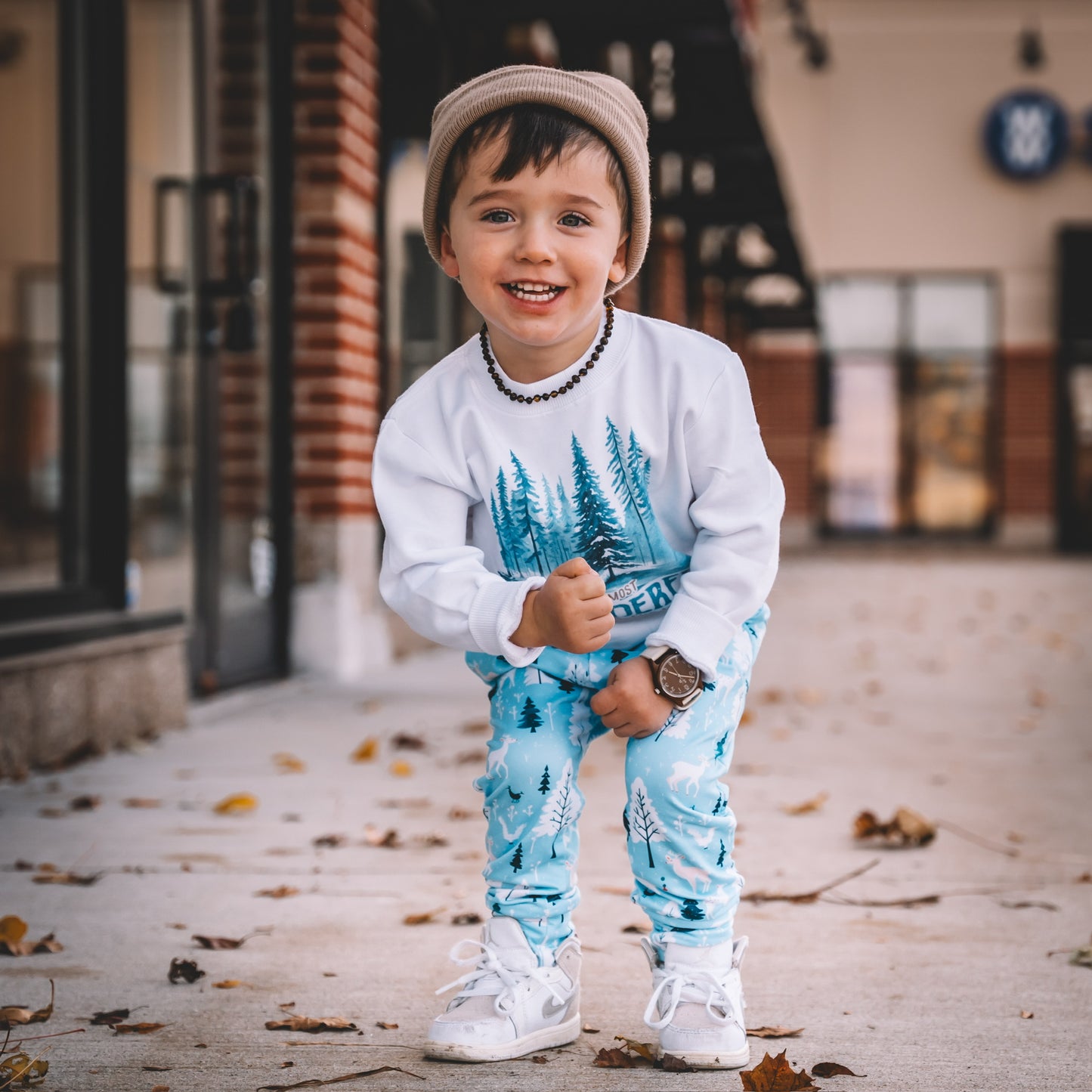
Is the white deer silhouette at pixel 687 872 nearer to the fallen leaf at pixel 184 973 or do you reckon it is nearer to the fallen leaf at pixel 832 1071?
the fallen leaf at pixel 832 1071

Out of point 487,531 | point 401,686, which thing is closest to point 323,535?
point 401,686

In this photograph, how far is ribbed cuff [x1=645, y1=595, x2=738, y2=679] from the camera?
2287mm

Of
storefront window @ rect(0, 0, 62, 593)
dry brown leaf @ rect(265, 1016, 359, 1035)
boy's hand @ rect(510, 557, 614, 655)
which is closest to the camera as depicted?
boy's hand @ rect(510, 557, 614, 655)

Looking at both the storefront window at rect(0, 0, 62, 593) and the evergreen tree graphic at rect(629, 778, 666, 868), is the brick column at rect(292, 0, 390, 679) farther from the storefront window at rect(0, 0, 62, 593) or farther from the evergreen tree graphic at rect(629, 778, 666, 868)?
the storefront window at rect(0, 0, 62, 593)

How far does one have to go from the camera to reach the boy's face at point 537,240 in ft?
7.34

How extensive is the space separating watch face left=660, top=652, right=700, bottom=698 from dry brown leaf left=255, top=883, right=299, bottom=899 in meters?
1.48

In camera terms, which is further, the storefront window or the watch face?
the storefront window

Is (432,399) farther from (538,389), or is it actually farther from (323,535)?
(323,535)

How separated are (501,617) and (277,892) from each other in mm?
1483

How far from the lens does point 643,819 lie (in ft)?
7.87

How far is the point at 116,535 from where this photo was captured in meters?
5.44

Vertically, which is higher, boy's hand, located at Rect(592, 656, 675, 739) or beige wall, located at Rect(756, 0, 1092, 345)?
beige wall, located at Rect(756, 0, 1092, 345)

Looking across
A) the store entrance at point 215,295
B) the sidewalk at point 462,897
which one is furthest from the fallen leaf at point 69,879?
the store entrance at point 215,295

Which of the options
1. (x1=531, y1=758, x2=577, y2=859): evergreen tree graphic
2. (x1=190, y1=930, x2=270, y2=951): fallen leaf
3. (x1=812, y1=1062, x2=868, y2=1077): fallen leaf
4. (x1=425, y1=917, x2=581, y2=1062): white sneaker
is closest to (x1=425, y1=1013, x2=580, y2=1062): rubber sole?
(x1=425, y1=917, x2=581, y2=1062): white sneaker
